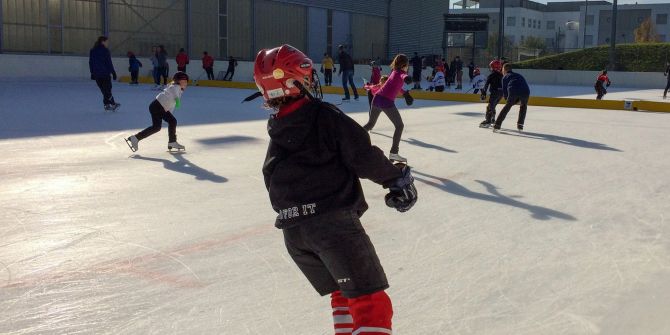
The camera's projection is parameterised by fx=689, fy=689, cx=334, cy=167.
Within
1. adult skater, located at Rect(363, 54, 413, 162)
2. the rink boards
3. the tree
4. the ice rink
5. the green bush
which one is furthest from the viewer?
the tree

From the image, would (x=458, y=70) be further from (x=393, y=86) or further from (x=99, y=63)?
(x=393, y=86)

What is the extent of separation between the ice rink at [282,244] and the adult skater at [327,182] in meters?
0.80

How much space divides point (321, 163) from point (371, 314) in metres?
0.56

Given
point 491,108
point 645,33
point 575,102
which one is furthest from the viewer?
point 645,33

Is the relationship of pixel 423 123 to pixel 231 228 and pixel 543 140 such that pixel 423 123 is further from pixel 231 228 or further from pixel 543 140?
pixel 231 228

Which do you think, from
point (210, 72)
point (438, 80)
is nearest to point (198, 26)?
point (210, 72)

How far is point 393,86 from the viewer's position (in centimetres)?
919

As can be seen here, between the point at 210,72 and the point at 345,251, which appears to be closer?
the point at 345,251

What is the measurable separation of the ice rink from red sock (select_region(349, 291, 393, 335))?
2.51 feet

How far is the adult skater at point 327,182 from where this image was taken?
7.99 feet

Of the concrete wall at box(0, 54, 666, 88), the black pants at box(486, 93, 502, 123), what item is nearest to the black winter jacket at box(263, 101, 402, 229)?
the black pants at box(486, 93, 502, 123)

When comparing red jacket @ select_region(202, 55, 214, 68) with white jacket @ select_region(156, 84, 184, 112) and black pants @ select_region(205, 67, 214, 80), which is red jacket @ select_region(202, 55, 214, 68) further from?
white jacket @ select_region(156, 84, 184, 112)

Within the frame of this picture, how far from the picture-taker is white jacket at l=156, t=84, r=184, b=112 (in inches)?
355

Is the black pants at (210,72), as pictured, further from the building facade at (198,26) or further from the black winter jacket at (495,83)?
the black winter jacket at (495,83)
